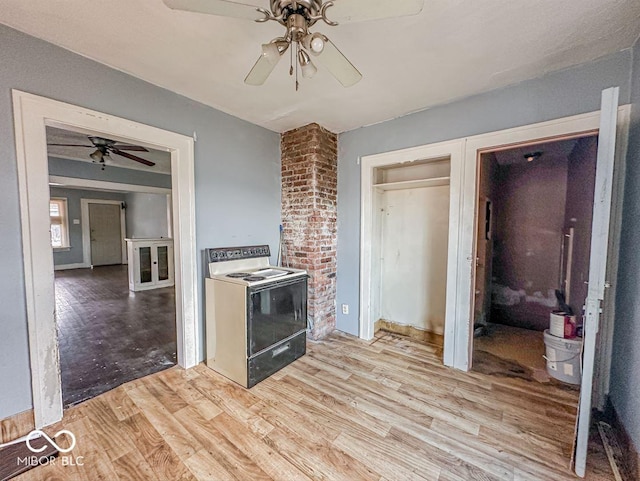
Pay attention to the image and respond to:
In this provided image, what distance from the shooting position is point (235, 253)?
8.68 feet

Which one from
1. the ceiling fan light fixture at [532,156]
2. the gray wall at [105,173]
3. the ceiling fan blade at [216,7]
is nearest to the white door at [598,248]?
the ceiling fan blade at [216,7]

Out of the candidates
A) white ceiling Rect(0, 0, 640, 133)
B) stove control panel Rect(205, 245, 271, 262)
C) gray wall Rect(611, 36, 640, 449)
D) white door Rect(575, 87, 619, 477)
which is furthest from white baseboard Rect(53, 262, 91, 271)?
gray wall Rect(611, 36, 640, 449)

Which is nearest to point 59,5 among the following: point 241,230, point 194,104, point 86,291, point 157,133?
point 157,133

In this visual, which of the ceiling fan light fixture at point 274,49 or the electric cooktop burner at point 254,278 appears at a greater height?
the ceiling fan light fixture at point 274,49

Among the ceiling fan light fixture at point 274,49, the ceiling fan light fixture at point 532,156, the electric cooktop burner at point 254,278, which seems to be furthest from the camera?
the ceiling fan light fixture at point 532,156

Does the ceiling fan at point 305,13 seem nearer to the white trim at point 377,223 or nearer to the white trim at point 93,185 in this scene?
the white trim at point 377,223

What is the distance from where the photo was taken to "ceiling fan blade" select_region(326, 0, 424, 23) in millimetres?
974

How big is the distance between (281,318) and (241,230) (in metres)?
1.07

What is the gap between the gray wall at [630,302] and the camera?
1449 mm

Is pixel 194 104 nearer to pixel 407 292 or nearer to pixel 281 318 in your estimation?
pixel 281 318

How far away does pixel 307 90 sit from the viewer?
214 centimetres

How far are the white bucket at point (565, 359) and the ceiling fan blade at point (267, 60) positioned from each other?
3.09 metres

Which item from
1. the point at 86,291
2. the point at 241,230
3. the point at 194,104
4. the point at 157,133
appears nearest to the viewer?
the point at 157,133

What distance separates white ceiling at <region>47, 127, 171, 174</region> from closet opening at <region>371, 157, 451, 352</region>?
3147 millimetres
